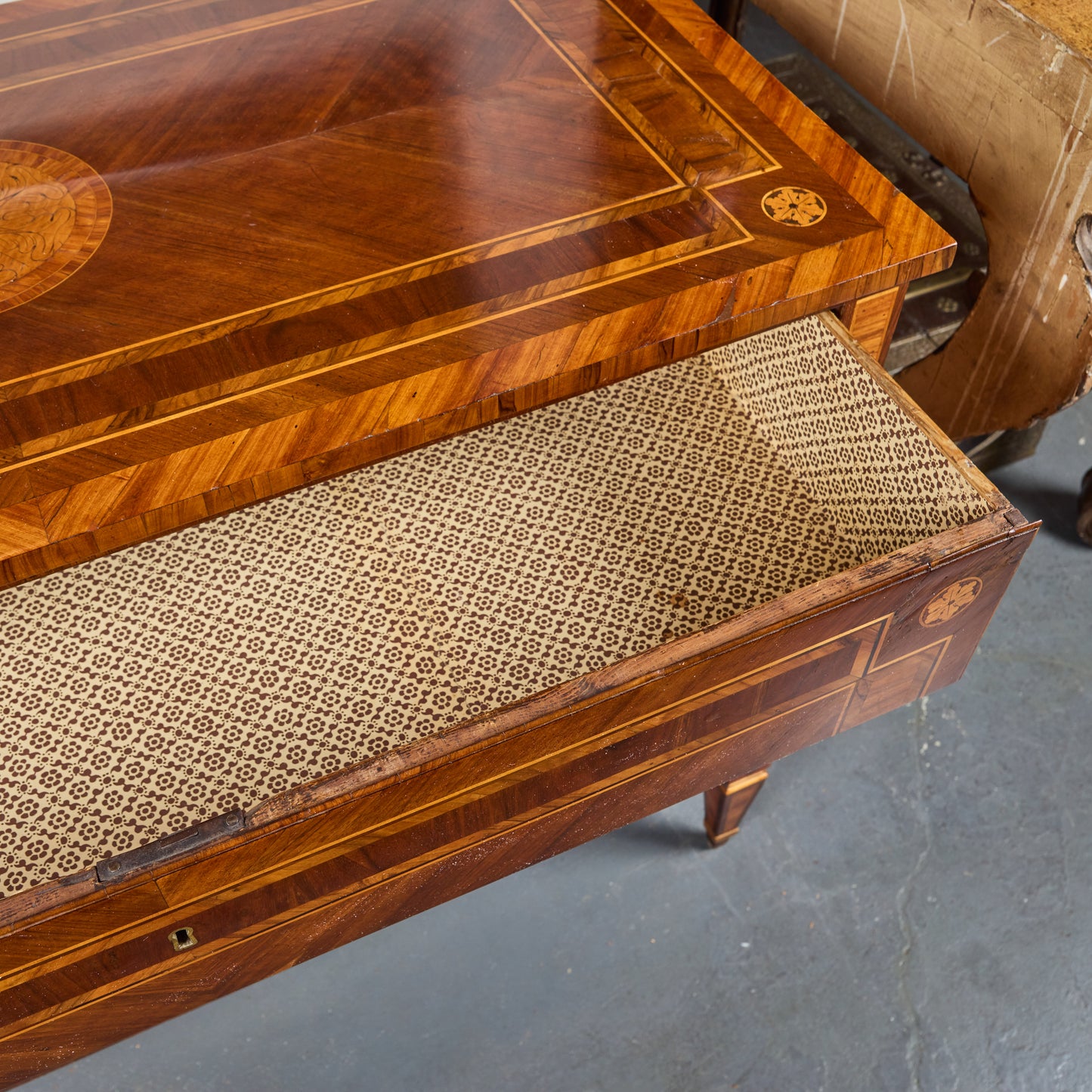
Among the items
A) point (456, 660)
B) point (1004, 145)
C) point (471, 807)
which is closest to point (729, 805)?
point (456, 660)

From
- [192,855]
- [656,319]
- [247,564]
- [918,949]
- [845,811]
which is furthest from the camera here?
[845,811]

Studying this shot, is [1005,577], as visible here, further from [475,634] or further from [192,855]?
[192,855]

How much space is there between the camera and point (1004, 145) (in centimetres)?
136

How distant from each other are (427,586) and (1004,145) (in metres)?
0.84

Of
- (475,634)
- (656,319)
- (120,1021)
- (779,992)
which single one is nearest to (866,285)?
(656,319)

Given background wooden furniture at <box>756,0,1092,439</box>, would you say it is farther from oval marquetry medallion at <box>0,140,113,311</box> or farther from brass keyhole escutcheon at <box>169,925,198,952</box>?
brass keyhole escutcheon at <box>169,925,198,952</box>

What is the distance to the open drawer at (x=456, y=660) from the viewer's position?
862mm

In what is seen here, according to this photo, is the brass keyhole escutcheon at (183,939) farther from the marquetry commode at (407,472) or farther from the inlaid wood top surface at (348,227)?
the inlaid wood top surface at (348,227)

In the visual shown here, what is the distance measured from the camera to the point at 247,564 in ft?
3.99

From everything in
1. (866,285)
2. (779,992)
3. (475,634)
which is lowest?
(779,992)

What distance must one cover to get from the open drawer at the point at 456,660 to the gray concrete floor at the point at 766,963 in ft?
0.48

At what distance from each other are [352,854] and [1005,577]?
601 mm

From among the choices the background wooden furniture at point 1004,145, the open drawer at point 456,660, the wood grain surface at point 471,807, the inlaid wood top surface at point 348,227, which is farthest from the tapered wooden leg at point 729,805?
the background wooden furniture at point 1004,145

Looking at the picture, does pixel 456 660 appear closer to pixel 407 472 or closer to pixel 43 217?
pixel 407 472
